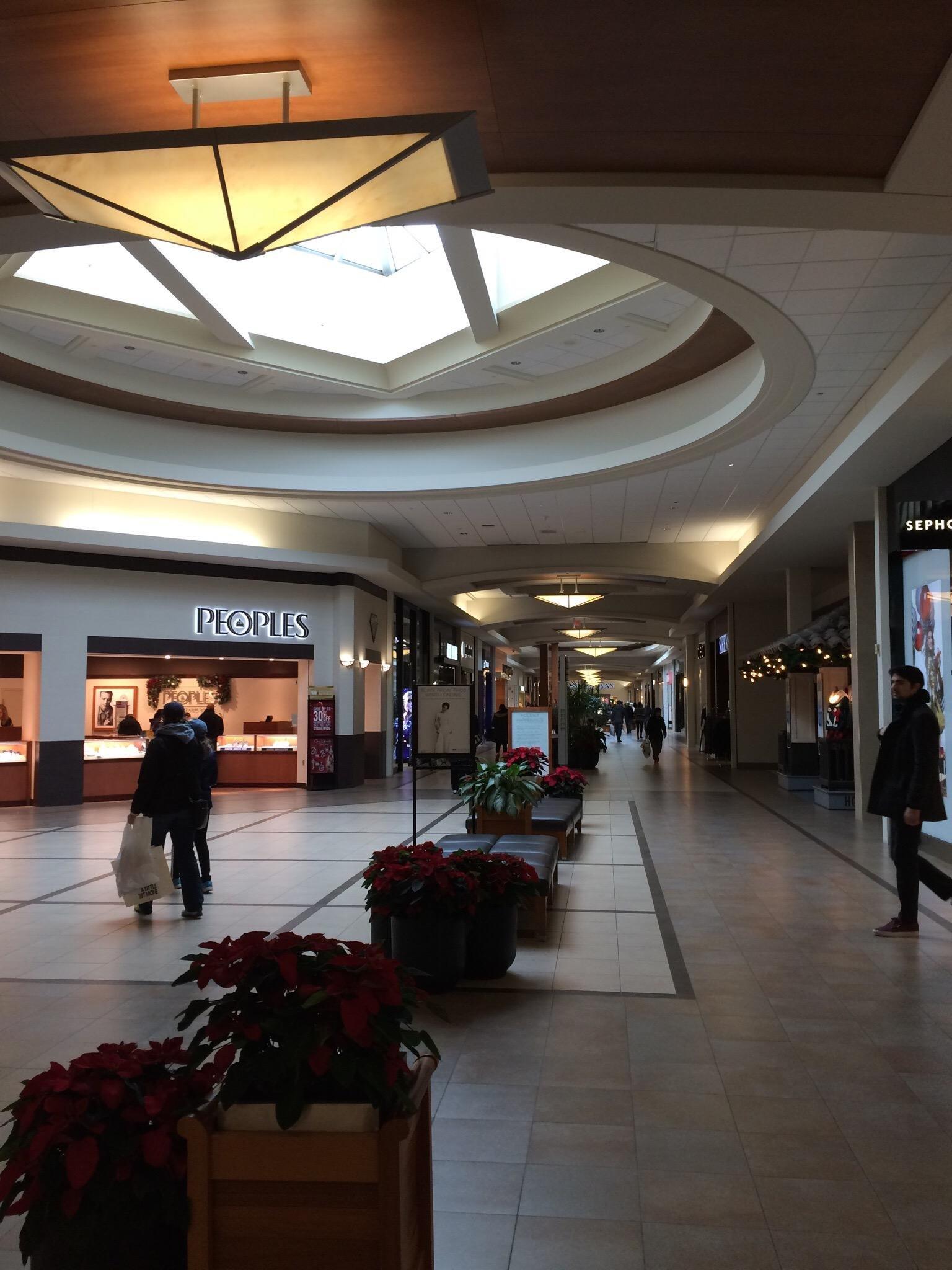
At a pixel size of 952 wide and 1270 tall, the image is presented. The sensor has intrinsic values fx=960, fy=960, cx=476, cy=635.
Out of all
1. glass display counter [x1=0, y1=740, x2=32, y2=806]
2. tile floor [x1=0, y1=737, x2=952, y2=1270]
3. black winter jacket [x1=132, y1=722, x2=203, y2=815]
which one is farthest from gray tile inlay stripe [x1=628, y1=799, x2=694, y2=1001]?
glass display counter [x1=0, y1=740, x2=32, y2=806]

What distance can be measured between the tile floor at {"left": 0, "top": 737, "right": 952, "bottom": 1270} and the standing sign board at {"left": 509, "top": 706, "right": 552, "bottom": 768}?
11.3 ft

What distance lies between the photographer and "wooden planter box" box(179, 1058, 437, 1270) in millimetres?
1936

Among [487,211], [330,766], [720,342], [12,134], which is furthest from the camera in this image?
[330,766]

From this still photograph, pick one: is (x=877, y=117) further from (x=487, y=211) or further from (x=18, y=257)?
(x=18, y=257)

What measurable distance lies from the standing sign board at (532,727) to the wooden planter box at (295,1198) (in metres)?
10.6

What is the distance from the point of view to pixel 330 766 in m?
16.8

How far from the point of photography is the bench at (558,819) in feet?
27.8

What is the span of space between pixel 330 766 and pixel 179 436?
631cm

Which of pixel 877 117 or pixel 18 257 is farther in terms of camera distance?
pixel 18 257

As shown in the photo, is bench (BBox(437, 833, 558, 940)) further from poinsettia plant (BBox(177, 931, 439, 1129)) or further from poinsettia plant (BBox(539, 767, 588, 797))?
poinsettia plant (BBox(177, 931, 439, 1129))

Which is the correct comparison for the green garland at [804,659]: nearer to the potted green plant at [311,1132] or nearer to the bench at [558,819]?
the bench at [558,819]

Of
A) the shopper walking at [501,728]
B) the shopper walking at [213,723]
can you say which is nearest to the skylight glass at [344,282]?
the shopper walking at [213,723]

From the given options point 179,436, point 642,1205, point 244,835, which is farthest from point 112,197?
point 179,436

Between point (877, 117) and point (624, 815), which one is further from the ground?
point (877, 117)
